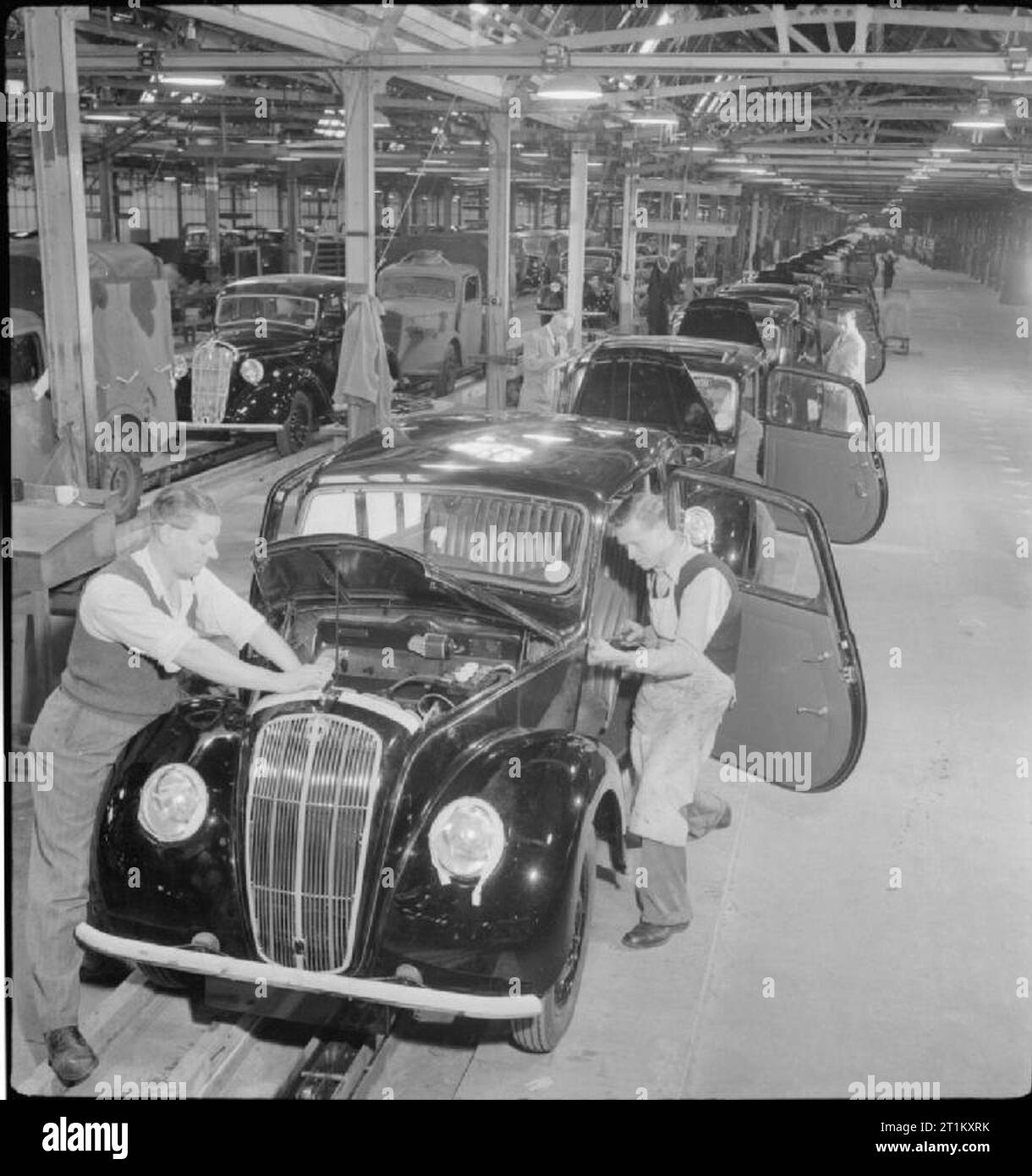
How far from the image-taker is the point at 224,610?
452 centimetres

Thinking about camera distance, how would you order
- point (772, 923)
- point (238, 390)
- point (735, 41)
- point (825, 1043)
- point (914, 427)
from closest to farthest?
point (825, 1043), point (772, 923), point (238, 390), point (914, 427), point (735, 41)

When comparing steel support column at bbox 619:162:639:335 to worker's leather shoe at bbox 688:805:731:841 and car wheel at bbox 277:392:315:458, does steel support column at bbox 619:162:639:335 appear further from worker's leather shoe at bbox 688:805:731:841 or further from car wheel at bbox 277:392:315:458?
worker's leather shoe at bbox 688:805:731:841

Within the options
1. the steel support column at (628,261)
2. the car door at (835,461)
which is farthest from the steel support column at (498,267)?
the car door at (835,461)

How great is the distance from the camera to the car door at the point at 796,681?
5.30 meters

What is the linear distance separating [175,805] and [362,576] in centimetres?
120

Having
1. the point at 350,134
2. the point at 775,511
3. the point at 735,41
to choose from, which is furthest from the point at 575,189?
the point at 775,511

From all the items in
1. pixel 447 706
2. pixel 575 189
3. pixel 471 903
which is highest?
pixel 575 189

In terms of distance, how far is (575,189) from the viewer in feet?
66.5

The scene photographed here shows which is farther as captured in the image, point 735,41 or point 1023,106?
point 735,41

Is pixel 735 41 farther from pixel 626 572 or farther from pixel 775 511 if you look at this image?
pixel 626 572

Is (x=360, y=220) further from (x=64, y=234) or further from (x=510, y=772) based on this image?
(x=510, y=772)

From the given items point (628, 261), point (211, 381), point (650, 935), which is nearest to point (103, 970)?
point (650, 935)

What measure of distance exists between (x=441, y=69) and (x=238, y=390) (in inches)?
170
